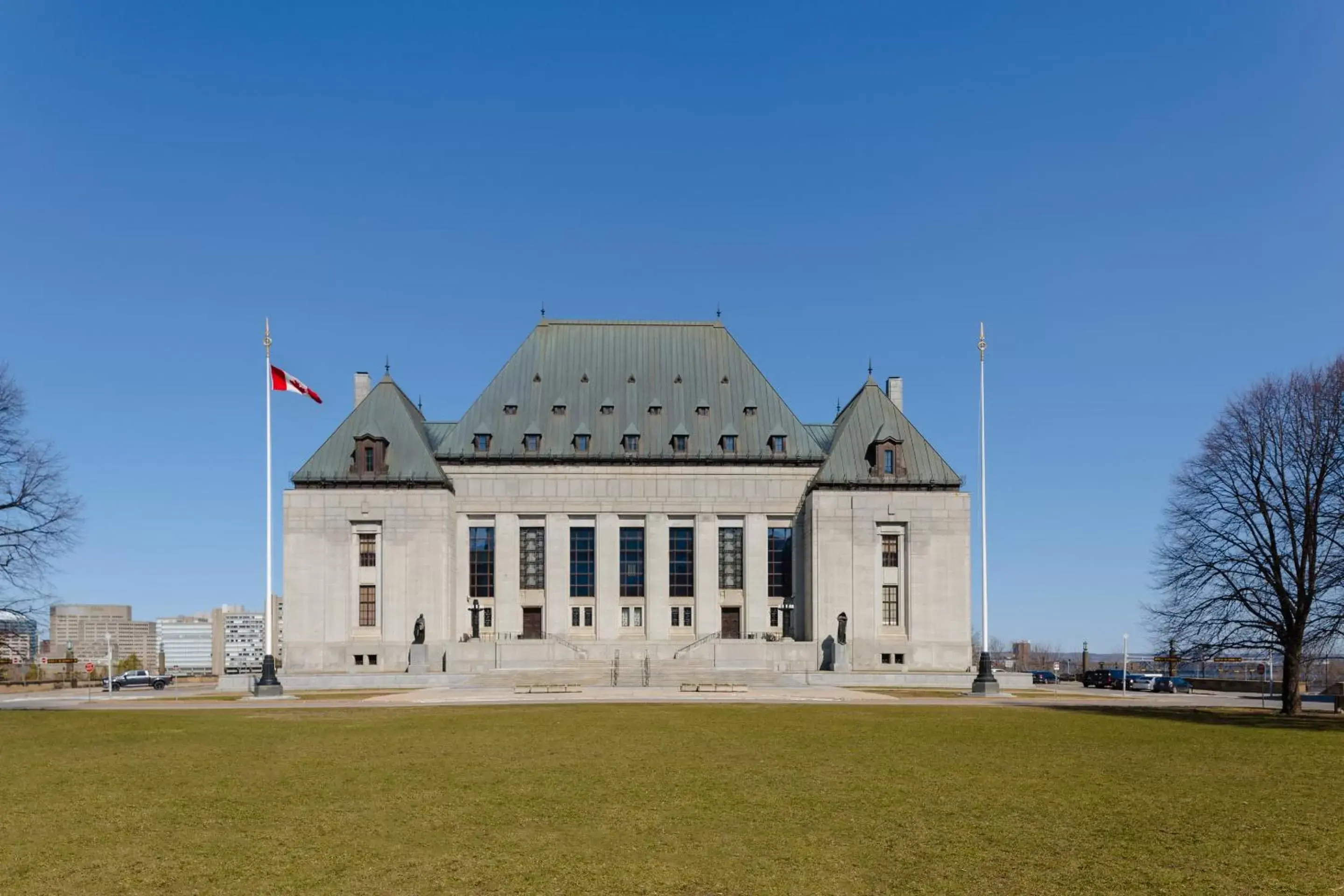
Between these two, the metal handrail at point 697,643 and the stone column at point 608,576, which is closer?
the metal handrail at point 697,643

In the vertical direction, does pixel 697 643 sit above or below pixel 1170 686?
above

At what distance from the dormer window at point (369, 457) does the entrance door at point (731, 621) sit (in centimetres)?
2556

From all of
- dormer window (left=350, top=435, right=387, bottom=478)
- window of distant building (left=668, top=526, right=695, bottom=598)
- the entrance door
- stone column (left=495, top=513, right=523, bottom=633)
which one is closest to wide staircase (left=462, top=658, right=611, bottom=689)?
stone column (left=495, top=513, right=523, bottom=633)

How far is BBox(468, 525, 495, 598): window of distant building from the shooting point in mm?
79312

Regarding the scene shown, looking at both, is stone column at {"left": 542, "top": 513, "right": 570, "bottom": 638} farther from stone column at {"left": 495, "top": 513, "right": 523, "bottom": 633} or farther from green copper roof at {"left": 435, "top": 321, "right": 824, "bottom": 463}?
green copper roof at {"left": 435, "top": 321, "right": 824, "bottom": 463}

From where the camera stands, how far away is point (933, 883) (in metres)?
12.9

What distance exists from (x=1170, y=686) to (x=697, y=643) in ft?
96.4

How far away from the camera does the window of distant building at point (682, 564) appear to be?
79.7 meters

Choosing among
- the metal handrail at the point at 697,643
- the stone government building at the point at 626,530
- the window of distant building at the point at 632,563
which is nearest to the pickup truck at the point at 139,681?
the stone government building at the point at 626,530

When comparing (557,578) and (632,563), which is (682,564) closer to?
(632,563)

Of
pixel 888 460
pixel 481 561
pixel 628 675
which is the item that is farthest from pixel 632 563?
pixel 888 460

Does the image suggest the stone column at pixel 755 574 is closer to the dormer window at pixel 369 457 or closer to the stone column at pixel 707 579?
the stone column at pixel 707 579

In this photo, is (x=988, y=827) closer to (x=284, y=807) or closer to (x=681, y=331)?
(x=284, y=807)

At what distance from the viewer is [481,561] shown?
79.4 m
